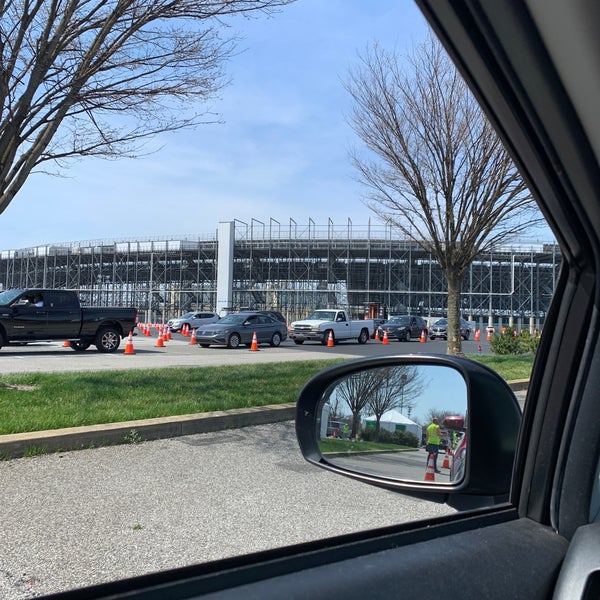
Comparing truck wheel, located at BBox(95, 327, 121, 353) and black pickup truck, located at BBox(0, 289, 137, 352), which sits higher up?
black pickup truck, located at BBox(0, 289, 137, 352)

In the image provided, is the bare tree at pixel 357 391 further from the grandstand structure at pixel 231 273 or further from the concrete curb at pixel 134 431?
the grandstand structure at pixel 231 273

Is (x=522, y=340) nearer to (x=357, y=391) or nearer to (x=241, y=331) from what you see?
(x=357, y=391)

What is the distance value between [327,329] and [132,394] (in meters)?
20.7

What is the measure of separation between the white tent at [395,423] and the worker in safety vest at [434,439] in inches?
1.7

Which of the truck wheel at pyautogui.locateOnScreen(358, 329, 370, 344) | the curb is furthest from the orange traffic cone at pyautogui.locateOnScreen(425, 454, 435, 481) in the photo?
the truck wheel at pyautogui.locateOnScreen(358, 329, 370, 344)

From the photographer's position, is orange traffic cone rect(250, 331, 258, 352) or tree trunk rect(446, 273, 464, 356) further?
orange traffic cone rect(250, 331, 258, 352)

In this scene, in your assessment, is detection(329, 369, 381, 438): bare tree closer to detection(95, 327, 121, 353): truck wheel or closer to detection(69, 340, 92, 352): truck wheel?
detection(95, 327, 121, 353): truck wheel

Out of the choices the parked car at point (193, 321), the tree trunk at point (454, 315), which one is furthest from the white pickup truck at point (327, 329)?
the tree trunk at point (454, 315)

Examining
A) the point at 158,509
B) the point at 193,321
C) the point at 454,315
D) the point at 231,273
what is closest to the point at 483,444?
the point at 158,509

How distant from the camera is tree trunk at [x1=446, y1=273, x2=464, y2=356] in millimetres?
13102

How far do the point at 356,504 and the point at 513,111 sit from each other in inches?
155

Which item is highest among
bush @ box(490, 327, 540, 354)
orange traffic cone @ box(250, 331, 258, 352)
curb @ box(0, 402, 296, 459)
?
bush @ box(490, 327, 540, 354)

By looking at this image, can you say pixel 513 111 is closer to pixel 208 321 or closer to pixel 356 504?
pixel 356 504

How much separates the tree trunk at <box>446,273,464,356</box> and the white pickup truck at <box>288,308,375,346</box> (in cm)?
1501
